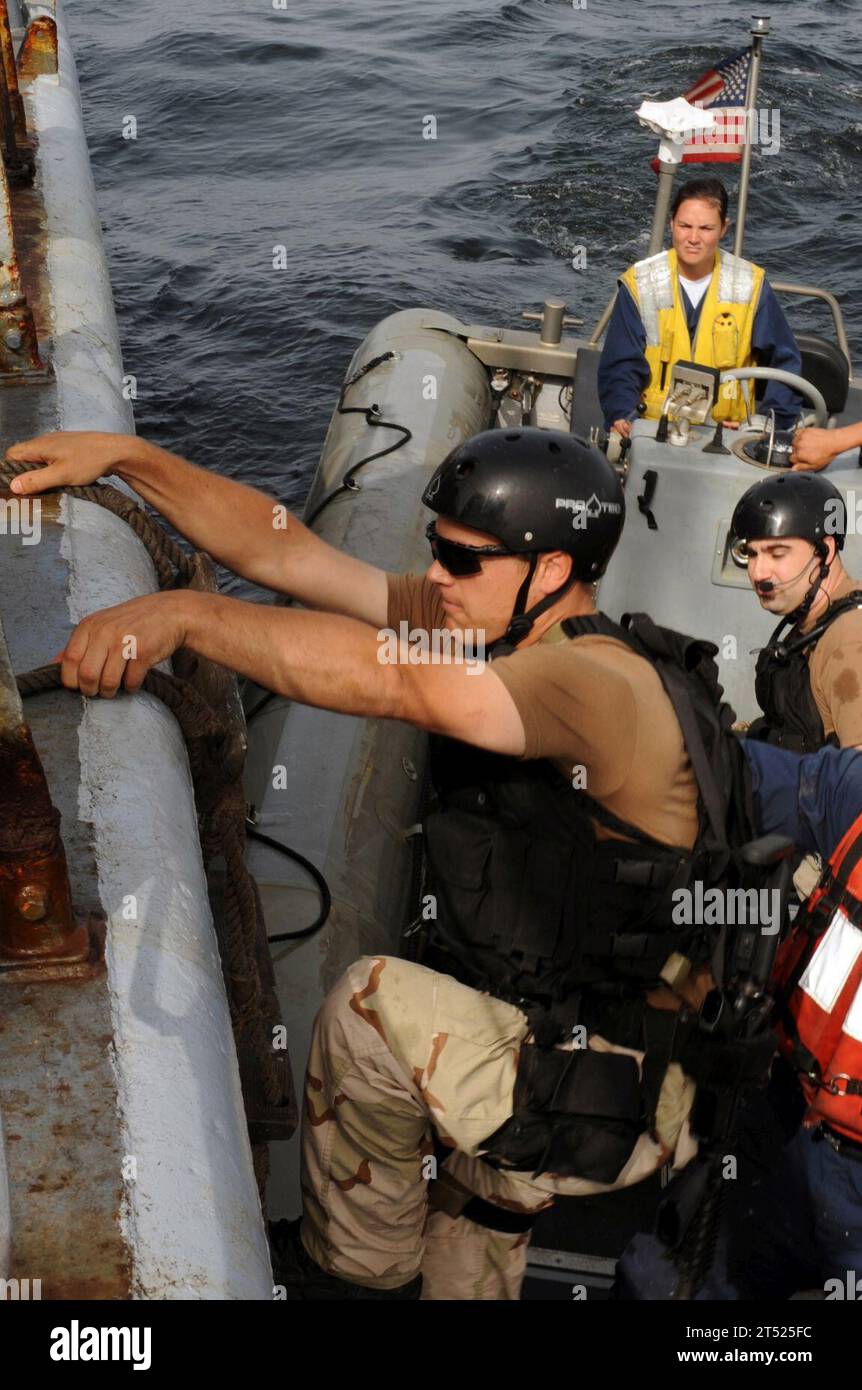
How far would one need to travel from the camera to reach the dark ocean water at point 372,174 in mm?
12188

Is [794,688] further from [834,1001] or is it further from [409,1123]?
[409,1123]

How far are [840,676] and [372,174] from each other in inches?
506

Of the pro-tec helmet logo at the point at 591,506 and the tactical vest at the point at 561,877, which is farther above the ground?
the pro-tec helmet logo at the point at 591,506

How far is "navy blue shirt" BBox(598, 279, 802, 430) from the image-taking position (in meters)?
6.77

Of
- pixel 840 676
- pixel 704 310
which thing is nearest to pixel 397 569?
pixel 704 310

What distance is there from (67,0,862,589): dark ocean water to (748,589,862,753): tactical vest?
6318 mm

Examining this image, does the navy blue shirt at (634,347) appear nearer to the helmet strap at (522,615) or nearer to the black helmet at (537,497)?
the black helmet at (537,497)

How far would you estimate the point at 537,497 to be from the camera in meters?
3.10

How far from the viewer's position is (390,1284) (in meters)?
3.24

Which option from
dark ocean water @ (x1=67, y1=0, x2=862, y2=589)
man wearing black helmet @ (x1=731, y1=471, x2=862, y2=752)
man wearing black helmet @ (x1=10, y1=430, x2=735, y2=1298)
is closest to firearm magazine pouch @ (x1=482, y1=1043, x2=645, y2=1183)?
man wearing black helmet @ (x1=10, y1=430, x2=735, y2=1298)

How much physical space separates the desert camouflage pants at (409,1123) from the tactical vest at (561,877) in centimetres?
10

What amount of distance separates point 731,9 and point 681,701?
19.5m

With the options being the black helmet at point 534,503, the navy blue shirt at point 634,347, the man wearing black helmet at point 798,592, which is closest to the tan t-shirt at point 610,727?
the black helmet at point 534,503

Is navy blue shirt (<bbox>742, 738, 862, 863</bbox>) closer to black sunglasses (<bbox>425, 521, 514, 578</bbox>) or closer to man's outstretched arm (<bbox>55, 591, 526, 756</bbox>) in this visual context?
black sunglasses (<bbox>425, 521, 514, 578</bbox>)
